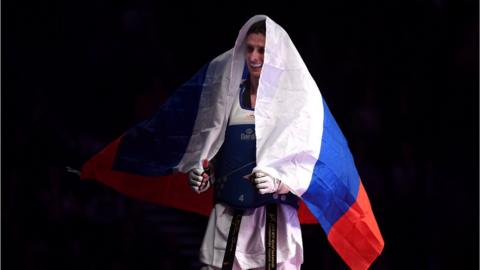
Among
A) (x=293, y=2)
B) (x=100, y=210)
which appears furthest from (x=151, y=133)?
(x=293, y=2)

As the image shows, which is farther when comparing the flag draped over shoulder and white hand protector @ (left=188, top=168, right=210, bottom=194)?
white hand protector @ (left=188, top=168, right=210, bottom=194)

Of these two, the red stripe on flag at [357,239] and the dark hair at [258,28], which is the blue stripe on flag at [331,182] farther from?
the dark hair at [258,28]

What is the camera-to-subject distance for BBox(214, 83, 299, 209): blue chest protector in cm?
236

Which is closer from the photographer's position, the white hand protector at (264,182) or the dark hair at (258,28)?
the white hand protector at (264,182)

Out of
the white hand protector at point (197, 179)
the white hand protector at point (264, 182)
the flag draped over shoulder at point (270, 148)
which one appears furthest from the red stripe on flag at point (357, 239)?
the white hand protector at point (197, 179)

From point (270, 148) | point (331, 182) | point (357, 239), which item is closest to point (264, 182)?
point (270, 148)

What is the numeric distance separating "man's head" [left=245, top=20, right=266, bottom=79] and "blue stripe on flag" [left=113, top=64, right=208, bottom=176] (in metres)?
0.23

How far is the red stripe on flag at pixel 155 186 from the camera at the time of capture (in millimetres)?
2730

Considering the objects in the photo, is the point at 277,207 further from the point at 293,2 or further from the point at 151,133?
the point at 293,2

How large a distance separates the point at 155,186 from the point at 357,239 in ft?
2.49

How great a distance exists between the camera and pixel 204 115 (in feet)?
8.50

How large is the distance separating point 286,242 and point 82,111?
70.1 inches

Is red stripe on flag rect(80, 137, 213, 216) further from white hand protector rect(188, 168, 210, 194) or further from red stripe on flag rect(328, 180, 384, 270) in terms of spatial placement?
red stripe on flag rect(328, 180, 384, 270)

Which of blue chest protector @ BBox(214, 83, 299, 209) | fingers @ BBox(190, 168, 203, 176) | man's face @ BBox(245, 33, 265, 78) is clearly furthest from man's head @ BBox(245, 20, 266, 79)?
fingers @ BBox(190, 168, 203, 176)
